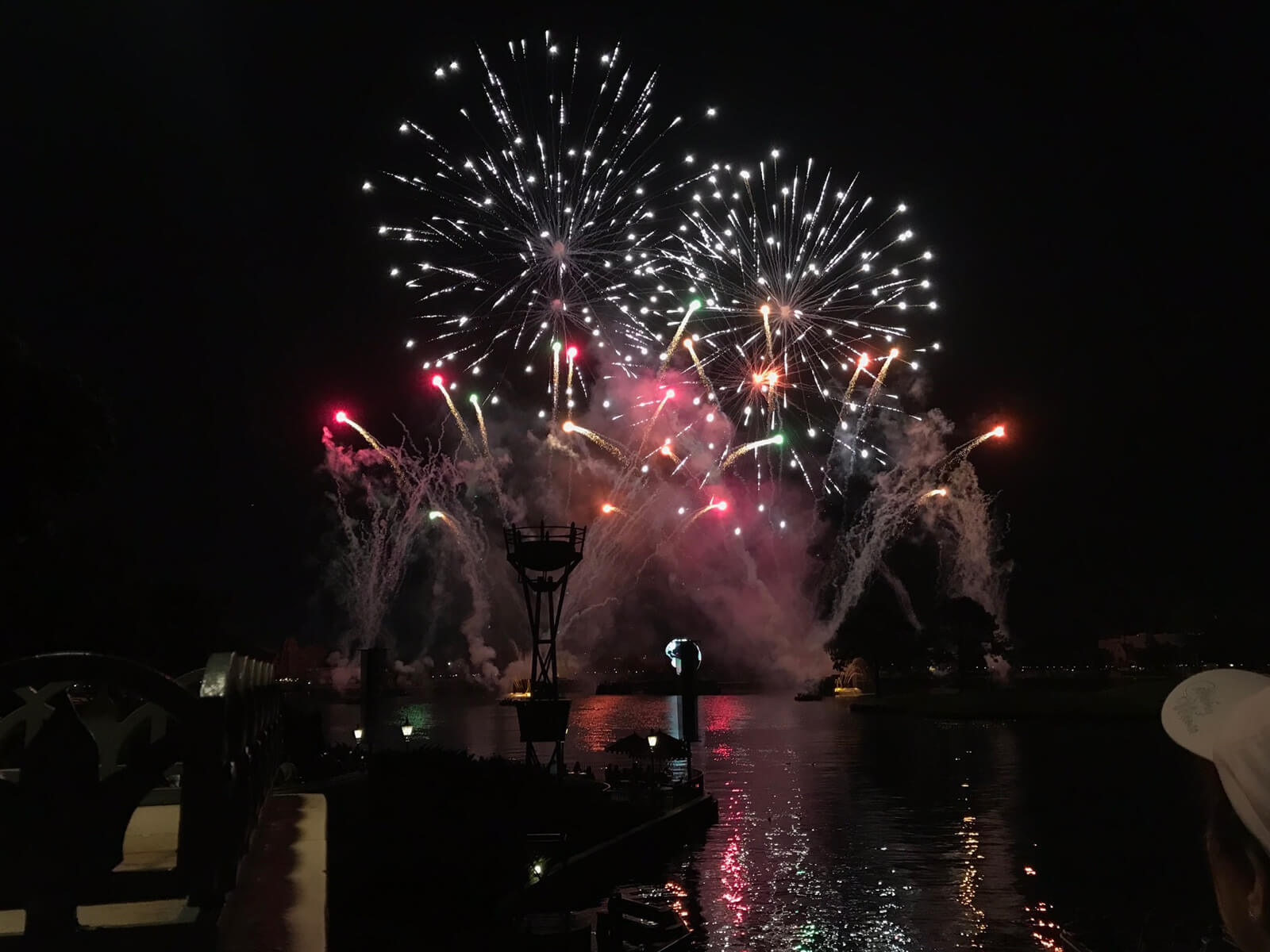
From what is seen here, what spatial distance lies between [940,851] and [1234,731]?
34652mm

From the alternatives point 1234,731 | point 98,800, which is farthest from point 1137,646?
point 98,800

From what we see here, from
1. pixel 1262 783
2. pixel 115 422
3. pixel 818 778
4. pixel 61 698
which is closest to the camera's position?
pixel 1262 783

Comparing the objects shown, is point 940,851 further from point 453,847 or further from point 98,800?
point 98,800

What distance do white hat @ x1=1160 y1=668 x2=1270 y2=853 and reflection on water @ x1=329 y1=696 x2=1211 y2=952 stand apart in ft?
67.9

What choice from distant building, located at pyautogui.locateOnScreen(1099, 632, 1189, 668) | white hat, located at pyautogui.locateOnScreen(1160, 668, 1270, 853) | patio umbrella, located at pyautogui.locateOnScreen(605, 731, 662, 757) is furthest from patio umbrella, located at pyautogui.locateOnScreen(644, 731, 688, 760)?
distant building, located at pyautogui.locateOnScreen(1099, 632, 1189, 668)

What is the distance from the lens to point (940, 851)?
111 feet

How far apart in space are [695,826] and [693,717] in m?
5.77

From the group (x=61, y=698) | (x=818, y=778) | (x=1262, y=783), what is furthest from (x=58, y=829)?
(x=818, y=778)

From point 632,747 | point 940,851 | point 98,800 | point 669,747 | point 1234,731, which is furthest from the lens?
point 632,747

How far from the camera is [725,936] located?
23.4 meters

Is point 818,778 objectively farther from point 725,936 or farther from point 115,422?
point 115,422

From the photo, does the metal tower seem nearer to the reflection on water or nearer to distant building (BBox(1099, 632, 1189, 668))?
the reflection on water

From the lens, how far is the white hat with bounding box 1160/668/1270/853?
209 centimetres

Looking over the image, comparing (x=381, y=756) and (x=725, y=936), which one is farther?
(x=381, y=756)
